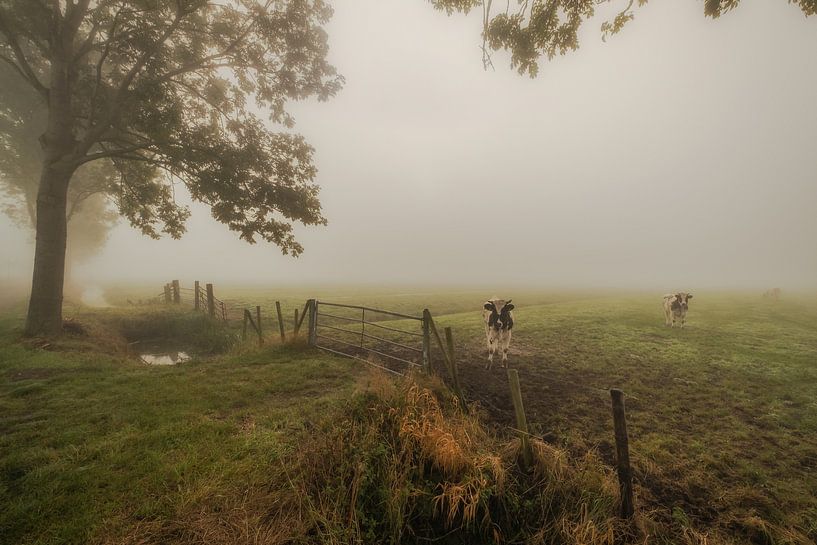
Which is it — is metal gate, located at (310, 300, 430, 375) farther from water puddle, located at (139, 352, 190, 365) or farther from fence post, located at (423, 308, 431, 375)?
water puddle, located at (139, 352, 190, 365)

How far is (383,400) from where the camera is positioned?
5336 mm

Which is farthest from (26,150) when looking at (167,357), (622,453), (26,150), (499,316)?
(622,453)

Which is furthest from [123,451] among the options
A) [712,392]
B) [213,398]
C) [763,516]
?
[712,392]

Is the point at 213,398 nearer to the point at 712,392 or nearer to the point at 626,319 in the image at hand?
the point at 712,392

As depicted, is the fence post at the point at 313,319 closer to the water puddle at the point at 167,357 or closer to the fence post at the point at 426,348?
the fence post at the point at 426,348

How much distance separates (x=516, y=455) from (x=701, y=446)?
4.31 m

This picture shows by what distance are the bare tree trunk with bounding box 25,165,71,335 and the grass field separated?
43.5 inches

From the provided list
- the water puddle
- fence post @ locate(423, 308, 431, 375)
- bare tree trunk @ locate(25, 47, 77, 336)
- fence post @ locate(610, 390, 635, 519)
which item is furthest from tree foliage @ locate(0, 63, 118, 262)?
fence post @ locate(610, 390, 635, 519)

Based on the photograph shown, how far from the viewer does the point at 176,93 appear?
13250 millimetres

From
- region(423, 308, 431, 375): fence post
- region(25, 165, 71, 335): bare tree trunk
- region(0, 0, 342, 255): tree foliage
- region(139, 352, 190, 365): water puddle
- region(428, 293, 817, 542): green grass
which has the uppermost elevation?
region(0, 0, 342, 255): tree foliage

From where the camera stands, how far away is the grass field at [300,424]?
4148 millimetres

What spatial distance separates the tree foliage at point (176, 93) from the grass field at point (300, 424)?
245 inches

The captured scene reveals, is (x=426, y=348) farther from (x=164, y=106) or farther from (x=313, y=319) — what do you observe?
(x=164, y=106)

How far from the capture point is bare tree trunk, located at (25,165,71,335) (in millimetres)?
11445
